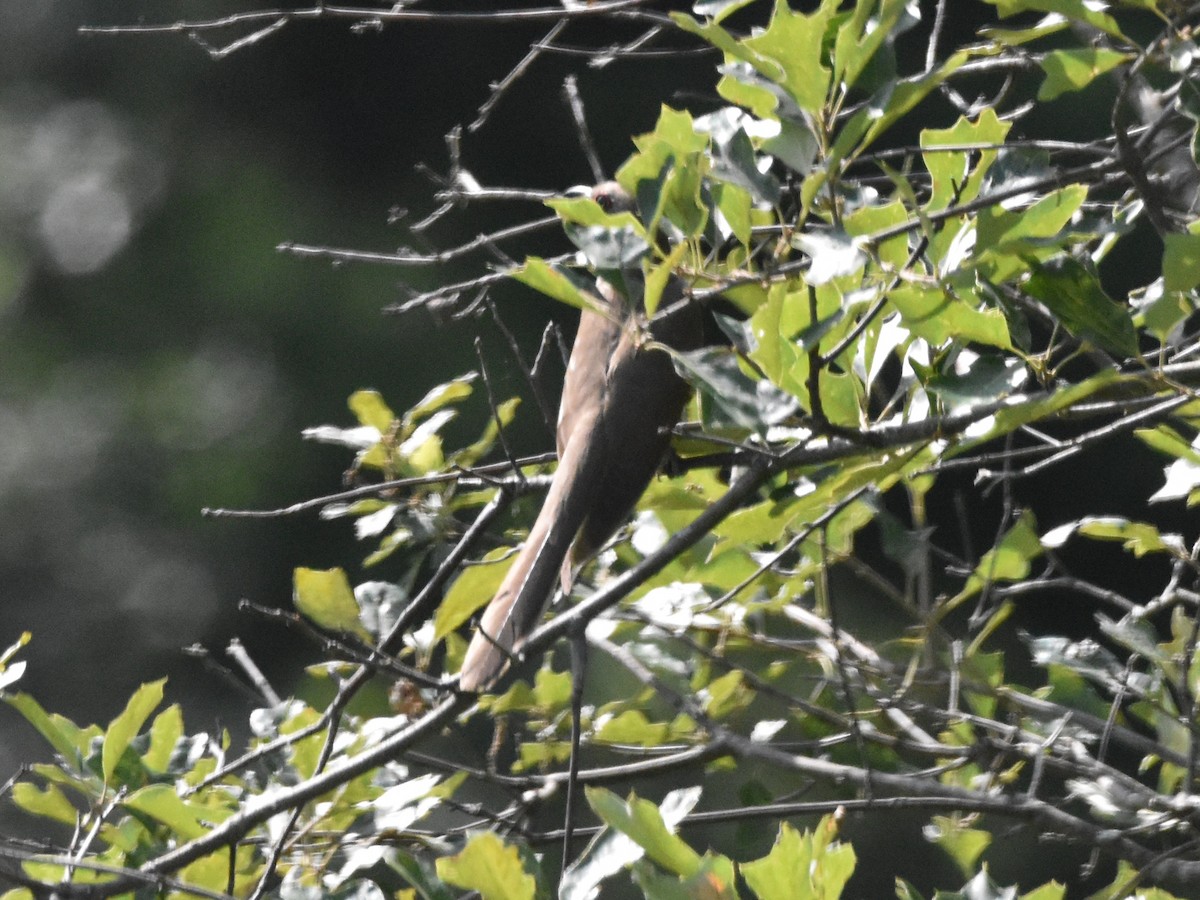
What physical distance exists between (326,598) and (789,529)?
65cm

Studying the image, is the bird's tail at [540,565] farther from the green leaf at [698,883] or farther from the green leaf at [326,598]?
the green leaf at [698,883]

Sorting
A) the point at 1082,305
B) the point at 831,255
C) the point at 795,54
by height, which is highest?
the point at 795,54

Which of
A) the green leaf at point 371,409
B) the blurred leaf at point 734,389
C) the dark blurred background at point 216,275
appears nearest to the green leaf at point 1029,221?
the blurred leaf at point 734,389

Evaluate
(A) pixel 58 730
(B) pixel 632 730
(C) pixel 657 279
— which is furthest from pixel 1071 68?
(A) pixel 58 730

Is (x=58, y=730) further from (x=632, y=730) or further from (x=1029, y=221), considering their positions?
(x=1029, y=221)

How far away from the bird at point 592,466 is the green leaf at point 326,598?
165 millimetres

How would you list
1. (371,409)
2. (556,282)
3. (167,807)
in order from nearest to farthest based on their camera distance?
1. (556,282)
2. (167,807)
3. (371,409)

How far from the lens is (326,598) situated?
1.77 m

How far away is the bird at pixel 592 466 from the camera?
1893mm

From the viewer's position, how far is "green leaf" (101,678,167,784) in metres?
1.68

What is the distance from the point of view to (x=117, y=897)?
5.34ft

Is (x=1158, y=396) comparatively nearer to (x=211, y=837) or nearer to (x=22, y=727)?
(x=211, y=837)

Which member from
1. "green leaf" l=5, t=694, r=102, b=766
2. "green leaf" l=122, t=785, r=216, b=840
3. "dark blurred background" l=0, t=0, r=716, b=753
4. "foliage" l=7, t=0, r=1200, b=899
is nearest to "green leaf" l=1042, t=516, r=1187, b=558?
"foliage" l=7, t=0, r=1200, b=899

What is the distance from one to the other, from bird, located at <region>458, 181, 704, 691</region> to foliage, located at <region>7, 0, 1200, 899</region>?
0.06 metres
